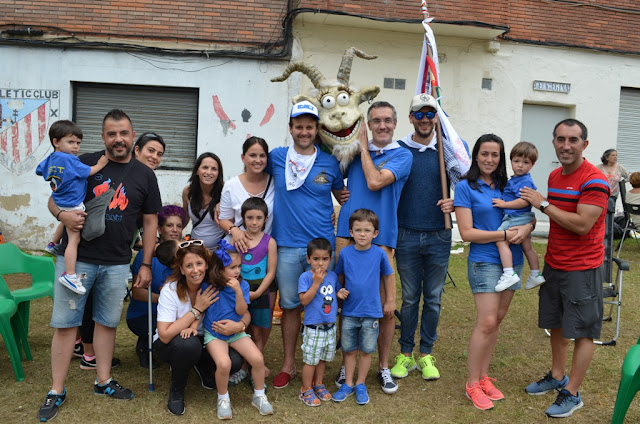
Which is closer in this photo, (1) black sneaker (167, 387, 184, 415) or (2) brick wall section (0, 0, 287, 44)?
(1) black sneaker (167, 387, 184, 415)

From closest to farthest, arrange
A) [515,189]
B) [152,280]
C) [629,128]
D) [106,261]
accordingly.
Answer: [106,261] → [515,189] → [152,280] → [629,128]

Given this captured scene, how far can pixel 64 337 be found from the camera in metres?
3.47

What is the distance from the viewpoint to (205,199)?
426cm

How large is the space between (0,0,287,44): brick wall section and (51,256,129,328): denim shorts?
700cm

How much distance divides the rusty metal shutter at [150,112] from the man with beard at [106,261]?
254 inches

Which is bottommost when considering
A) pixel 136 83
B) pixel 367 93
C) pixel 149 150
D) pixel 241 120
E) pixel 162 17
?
pixel 149 150

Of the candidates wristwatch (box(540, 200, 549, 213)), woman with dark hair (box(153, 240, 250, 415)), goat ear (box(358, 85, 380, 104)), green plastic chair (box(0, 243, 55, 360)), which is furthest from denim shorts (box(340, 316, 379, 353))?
→ green plastic chair (box(0, 243, 55, 360))

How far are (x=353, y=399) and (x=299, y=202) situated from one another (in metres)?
1.49

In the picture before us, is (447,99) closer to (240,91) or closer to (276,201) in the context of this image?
(240,91)

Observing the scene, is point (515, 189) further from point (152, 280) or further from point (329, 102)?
point (152, 280)

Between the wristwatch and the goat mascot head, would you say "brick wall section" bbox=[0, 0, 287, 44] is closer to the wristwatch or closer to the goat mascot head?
the goat mascot head

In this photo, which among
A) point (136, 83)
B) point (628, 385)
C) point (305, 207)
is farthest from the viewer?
point (136, 83)

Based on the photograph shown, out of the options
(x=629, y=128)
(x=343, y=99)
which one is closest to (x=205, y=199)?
(x=343, y=99)

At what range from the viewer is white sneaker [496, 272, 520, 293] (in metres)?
3.60
